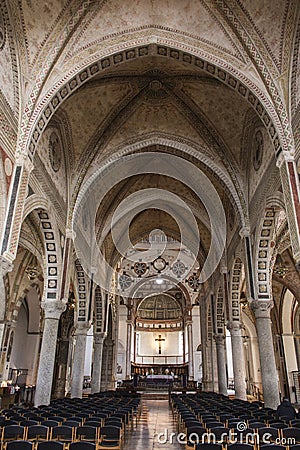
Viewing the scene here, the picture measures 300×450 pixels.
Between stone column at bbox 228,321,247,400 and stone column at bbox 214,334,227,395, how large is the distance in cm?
397

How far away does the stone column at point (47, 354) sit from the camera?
1296 centimetres

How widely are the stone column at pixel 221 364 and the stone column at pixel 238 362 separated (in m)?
3.97

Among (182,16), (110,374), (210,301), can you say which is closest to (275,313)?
(210,301)

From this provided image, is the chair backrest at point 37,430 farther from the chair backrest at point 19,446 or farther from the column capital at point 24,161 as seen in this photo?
the column capital at point 24,161

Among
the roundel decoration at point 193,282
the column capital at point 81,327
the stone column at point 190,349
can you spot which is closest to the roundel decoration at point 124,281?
the roundel decoration at point 193,282

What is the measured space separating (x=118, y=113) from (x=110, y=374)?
21382 millimetres

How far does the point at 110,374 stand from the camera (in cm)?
2911

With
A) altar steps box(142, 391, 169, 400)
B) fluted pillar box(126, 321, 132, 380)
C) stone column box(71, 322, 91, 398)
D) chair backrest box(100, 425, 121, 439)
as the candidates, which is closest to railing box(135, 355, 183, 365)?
fluted pillar box(126, 321, 132, 380)

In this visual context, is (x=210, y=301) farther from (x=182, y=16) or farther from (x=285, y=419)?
(x=182, y=16)

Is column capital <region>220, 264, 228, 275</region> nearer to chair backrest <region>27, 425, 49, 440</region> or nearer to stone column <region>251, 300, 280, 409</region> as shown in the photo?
stone column <region>251, 300, 280, 409</region>

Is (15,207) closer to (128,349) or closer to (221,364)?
(221,364)

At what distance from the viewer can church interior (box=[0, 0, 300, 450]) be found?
1098cm

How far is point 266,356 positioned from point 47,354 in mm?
8054

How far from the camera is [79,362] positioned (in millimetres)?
18500
